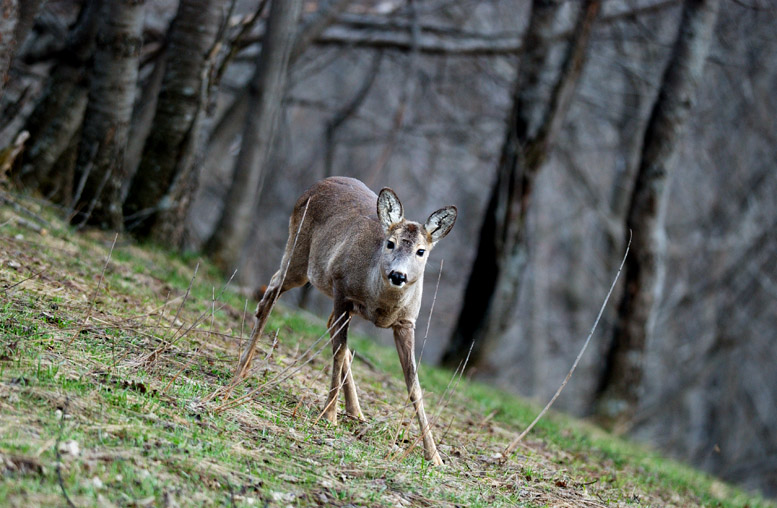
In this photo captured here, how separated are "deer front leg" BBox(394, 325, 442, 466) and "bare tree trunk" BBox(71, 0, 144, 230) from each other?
503 cm

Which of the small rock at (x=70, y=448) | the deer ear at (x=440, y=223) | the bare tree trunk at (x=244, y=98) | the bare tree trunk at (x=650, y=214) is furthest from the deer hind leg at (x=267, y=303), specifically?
the bare tree trunk at (x=650, y=214)

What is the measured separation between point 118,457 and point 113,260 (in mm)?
4963

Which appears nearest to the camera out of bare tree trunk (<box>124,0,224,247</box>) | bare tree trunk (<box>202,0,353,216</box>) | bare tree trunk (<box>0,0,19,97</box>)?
bare tree trunk (<box>0,0,19,97</box>)

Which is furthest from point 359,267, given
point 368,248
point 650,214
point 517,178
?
point 650,214

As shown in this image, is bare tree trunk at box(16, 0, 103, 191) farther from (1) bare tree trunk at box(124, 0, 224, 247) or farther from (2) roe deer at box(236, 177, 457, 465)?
(2) roe deer at box(236, 177, 457, 465)

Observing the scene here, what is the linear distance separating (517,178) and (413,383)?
8.17m

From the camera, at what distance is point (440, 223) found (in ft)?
20.2

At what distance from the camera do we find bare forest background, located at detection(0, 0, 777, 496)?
10523 mm

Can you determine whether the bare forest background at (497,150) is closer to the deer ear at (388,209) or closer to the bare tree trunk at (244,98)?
the bare tree trunk at (244,98)

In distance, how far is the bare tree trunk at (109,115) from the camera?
32.3ft

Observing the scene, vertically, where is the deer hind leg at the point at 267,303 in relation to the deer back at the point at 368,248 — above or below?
below

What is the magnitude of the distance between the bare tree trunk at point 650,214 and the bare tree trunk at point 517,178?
1.49 meters

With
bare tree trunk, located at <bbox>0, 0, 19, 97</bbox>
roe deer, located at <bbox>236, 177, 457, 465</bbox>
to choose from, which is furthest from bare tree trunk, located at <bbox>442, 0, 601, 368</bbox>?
bare tree trunk, located at <bbox>0, 0, 19, 97</bbox>

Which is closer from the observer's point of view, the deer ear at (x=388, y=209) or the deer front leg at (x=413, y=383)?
the deer front leg at (x=413, y=383)
